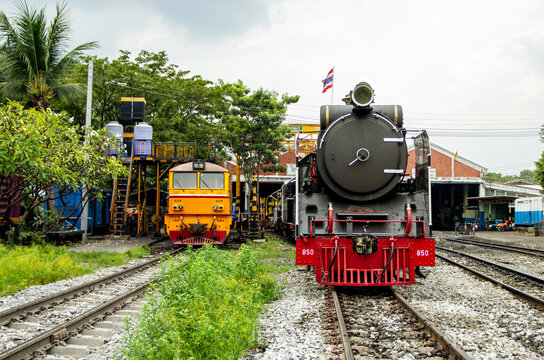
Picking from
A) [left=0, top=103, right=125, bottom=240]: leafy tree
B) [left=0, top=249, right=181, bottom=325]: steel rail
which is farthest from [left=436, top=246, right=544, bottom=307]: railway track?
[left=0, top=103, right=125, bottom=240]: leafy tree

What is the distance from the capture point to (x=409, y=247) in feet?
22.8

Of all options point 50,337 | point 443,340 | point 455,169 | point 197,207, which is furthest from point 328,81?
point 50,337

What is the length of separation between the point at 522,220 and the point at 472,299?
83.2ft

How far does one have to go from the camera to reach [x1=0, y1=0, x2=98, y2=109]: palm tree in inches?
607

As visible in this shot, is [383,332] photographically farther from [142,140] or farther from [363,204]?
[142,140]

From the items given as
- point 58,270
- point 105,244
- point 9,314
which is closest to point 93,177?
point 105,244

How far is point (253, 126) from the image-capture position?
2320 cm

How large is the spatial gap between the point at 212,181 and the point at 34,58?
755cm

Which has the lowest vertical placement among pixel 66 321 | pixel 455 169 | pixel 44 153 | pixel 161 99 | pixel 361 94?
pixel 66 321

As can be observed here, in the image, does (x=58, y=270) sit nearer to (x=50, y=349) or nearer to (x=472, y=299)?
(x=50, y=349)

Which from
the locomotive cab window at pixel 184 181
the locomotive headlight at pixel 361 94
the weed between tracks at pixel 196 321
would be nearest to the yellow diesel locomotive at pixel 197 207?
the locomotive cab window at pixel 184 181

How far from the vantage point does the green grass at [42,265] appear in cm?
827

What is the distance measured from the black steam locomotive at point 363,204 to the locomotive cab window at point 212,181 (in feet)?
24.8

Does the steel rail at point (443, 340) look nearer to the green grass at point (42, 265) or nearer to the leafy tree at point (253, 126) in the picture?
the green grass at point (42, 265)
